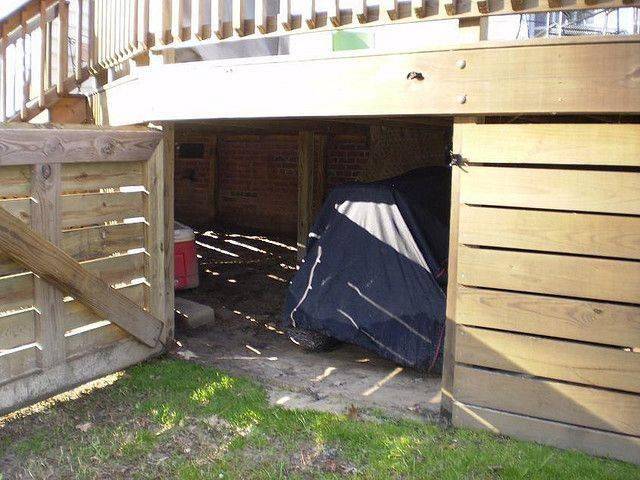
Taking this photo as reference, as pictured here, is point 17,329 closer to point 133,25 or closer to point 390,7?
point 133,25

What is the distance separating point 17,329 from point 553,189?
11.3 ft

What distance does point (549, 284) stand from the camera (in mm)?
3943

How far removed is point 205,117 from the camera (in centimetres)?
501

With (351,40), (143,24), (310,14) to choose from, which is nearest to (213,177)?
(351,40)

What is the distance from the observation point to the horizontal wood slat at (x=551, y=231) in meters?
3.75

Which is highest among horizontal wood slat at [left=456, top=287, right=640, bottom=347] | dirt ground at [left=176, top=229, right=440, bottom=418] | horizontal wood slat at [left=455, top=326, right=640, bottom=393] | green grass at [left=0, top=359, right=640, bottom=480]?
horizontal wood slat at [left=456, top=287, right=640, bottom=347]

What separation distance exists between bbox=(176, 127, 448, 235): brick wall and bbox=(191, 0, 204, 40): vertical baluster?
5893 millimetres

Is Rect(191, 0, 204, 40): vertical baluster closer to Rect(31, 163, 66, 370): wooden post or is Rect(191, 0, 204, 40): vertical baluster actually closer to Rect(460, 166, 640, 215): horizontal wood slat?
Rect(31, 163, 66, 370): wooden post

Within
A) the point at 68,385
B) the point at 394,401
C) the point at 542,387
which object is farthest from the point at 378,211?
the point at 68,385

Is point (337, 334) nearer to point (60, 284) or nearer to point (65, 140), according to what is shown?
point (60, 284)

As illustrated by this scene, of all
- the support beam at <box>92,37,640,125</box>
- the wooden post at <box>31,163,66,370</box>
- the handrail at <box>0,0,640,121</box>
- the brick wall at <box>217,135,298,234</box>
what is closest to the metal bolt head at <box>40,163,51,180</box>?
the wooden post at <box>31,163,66,370</box>

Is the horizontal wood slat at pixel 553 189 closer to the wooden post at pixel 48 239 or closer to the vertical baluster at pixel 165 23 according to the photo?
the vertical baluster at pixel 165 23

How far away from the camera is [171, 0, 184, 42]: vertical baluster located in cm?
506

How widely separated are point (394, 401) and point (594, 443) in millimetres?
1413
